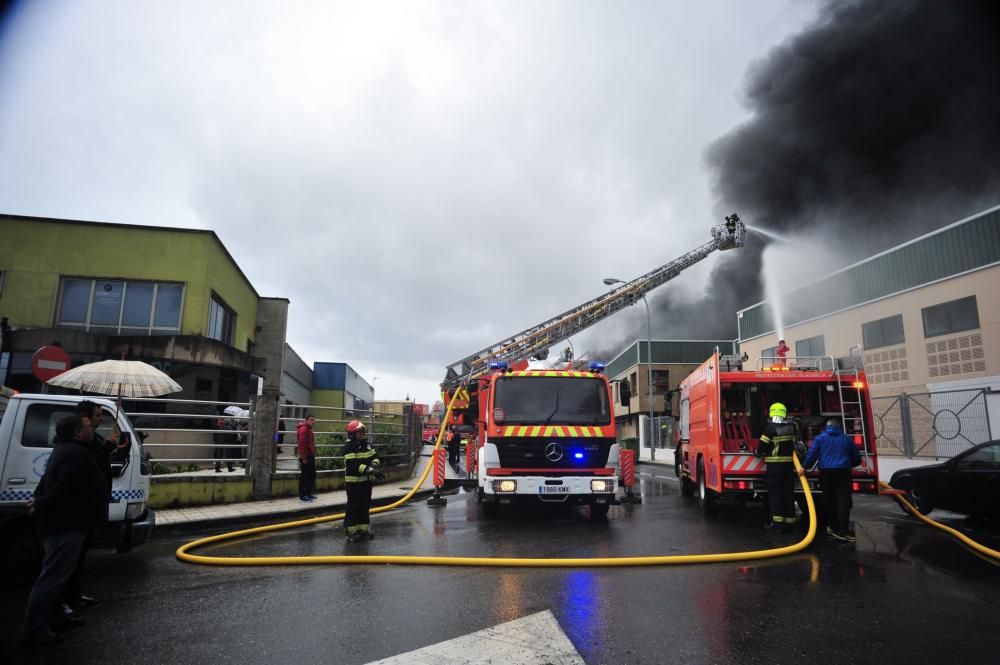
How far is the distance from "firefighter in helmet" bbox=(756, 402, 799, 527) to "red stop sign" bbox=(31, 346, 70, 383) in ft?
34.6

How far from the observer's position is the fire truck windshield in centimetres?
890

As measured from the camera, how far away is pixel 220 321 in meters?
19.0

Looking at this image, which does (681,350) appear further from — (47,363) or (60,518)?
(60,518)

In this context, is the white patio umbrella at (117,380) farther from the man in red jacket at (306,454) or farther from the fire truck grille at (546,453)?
the fire truck grille at (546,453)

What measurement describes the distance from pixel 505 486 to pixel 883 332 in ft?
65.9

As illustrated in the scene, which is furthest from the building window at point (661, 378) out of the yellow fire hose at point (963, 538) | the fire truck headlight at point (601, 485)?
the fire truck headlight at point (601, 485)

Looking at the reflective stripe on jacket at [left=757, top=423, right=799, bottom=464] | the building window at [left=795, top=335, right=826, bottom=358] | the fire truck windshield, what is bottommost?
the reflective stripe on jacket at [left=757, top=423, right=799, bottom=464]

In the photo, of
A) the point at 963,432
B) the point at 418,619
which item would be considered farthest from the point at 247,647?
the point at 963,432

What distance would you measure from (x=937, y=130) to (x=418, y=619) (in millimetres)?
36953

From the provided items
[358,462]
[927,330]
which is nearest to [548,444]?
[358,462]

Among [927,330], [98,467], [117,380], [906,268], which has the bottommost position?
[98,467]

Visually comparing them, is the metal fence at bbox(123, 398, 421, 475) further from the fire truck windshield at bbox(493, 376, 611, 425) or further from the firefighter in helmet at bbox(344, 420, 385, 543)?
the fire truck windshield at bbox(493, 376, 611, 425)

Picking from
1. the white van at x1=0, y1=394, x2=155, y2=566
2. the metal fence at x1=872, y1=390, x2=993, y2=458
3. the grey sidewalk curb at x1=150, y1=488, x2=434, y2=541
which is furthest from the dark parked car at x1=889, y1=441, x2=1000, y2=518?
the white van at x1=0, y1=394, x2=155, y2=566

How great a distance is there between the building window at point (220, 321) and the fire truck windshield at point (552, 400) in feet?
39.4
